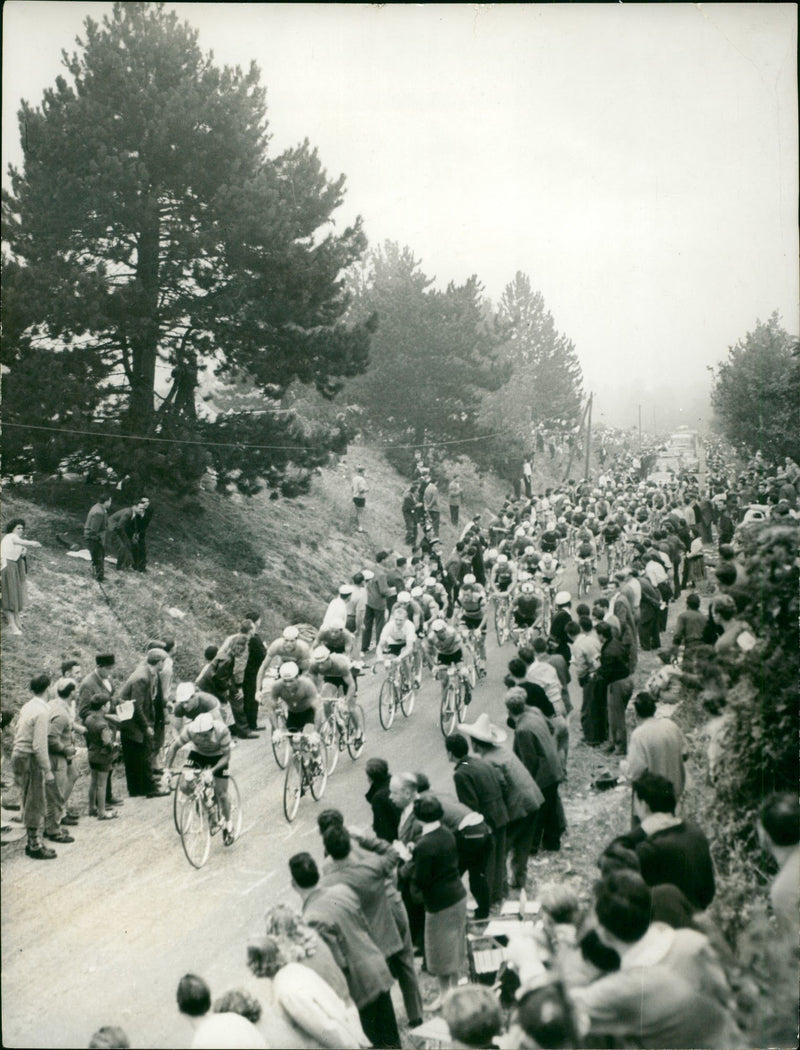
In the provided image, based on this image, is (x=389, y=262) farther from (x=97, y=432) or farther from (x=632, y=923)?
(x=632, y=923)

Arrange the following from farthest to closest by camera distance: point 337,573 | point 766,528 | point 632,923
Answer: point 337,573, point 766,528, point 632,923

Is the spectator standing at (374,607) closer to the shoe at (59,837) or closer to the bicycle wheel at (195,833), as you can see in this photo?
the bicycle wheel at (195,833)

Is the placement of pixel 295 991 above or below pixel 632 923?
below

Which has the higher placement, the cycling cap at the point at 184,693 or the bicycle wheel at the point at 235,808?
the cycling cap at the point at 184,693

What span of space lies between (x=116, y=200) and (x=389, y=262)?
36.4 feet

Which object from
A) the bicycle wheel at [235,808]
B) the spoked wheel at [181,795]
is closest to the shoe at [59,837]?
the spoked wheel at [181,795]

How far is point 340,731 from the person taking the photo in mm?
11797

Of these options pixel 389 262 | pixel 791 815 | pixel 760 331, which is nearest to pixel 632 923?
pixel 791 815

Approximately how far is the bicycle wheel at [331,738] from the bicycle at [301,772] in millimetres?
596

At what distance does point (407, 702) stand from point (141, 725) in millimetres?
4795

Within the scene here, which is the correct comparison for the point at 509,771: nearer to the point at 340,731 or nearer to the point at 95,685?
the point at 340,731

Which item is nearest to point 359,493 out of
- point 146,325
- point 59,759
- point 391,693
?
point 146,325

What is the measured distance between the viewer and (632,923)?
4.56 meters

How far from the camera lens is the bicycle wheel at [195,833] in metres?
9.30
